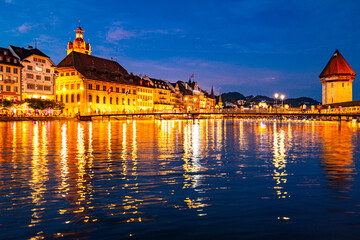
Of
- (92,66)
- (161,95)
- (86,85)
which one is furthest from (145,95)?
(86,85)

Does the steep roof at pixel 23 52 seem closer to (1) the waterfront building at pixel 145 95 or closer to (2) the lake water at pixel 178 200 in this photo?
(1) the waterfront building at pixel 145 95

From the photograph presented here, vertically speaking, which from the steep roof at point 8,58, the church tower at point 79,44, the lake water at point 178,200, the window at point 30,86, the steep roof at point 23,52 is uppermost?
the church tower at point 79,44

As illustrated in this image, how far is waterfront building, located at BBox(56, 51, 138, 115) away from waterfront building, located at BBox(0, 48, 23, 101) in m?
20.8

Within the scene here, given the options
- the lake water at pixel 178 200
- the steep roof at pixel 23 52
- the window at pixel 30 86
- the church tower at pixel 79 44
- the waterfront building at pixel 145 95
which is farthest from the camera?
the church tower at pixel 79 44

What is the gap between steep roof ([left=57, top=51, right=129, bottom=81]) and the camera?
112750 mm

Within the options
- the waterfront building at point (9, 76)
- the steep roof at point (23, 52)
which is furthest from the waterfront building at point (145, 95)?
the waterfront building at point (9, 76)

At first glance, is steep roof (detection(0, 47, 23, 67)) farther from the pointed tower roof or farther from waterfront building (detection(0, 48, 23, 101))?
the pointed tower roof

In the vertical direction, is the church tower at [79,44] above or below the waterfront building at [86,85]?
above

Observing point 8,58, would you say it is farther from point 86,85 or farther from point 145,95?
→ point 145,95

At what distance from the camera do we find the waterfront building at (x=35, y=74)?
302 ft

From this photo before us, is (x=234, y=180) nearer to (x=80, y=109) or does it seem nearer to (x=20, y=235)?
(x=20, y=235)

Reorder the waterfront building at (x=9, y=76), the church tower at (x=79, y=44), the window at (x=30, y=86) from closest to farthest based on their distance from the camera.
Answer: the waterfront building at (x=9, y=76) → the window at (x=30, y=86) → the church tower at (x=79, y=44)

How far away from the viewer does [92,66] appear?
379 feet

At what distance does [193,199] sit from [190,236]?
2.75 meters
